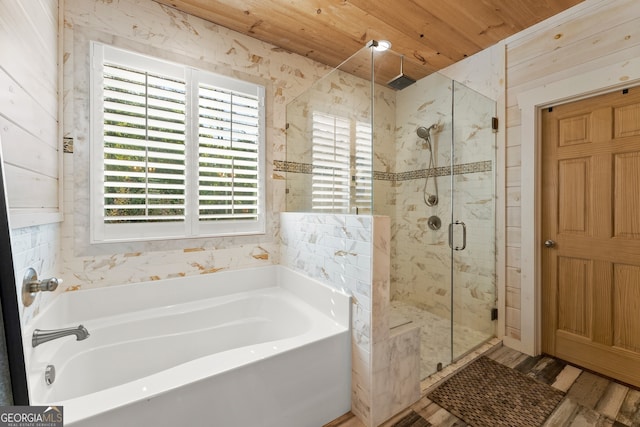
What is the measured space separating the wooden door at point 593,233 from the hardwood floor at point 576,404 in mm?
137

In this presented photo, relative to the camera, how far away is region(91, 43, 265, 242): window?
174 cm

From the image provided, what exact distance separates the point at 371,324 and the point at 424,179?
1410mm

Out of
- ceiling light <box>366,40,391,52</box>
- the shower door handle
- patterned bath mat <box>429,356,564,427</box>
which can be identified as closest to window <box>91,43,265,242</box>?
ceiling light <box>366,40,391,52</box>

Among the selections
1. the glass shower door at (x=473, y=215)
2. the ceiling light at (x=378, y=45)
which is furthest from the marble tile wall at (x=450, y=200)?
the ceiling light at (x=378, y=45)

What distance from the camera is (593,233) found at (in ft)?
6.28

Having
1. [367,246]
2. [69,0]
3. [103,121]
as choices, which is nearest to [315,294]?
[367,246]

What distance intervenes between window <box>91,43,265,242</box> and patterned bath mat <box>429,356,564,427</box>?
1.80 metres

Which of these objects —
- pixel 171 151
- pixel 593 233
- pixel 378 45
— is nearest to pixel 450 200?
pixel 593 233

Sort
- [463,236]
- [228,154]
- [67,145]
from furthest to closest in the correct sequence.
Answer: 1. [463,236]
2. [228,154]
3. [67,145]

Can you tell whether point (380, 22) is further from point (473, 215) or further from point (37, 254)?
point (37, 254)

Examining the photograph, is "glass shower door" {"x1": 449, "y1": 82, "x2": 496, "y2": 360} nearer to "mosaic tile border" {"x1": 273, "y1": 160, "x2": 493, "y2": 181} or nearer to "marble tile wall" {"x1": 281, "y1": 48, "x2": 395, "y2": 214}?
"mosaic tile border" {"x1": 273, "y1": 160, "x2": 493, "y2": 181}

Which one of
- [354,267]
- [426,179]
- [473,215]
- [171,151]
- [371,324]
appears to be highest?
[171,151]

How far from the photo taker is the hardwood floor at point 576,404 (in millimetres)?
1522

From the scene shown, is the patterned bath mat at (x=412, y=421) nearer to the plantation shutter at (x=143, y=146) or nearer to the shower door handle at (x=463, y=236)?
the shower door handle at (x=463, y=236)
